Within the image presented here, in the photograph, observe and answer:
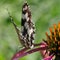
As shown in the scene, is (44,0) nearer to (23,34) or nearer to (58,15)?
(58,15)

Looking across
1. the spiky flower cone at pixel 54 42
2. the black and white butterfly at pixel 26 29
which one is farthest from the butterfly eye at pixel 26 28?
the spiky flower cone at pixel 54 42

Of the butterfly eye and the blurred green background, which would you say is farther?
the blurred green background

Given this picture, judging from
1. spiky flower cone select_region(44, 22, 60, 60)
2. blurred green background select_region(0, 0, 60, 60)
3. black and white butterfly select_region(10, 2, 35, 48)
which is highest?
black and white butterfly select_region(10, 2, 35, 48)

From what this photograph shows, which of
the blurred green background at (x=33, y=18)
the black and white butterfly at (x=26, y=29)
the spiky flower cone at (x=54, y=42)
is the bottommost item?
the blurred green background at (x=33, y=18)

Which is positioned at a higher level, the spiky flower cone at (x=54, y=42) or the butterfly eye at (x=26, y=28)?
the butterfly eye at (x=26, y=28)

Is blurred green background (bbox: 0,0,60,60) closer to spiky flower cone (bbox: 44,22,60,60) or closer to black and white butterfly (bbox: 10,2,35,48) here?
spiky flower cone (bbox: 44,22,60,60)

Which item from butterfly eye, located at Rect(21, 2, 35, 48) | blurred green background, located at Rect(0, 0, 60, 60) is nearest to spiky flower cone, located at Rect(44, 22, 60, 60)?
butterfly eye, located at Rect(21, 2, 35, 48)

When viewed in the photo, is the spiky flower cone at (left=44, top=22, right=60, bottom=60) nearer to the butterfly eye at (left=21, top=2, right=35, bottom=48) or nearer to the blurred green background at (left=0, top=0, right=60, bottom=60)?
the butterfly eye at (left=21, top=2, right=35, bottom=48)

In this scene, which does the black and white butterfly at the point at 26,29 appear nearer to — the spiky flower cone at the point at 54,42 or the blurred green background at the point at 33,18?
the spiky flower cone at the point at 54,42

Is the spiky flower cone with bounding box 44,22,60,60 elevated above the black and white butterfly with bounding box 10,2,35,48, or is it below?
below
